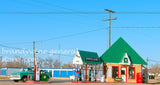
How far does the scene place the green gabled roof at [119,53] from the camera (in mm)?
37656

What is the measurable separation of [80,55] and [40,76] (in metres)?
5.84

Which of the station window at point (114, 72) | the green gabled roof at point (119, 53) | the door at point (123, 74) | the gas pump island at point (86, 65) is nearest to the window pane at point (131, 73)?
the door at point (123, 74)

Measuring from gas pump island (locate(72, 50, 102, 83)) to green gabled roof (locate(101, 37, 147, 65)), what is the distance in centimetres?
185

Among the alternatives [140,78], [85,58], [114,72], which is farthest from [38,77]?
[140,78]

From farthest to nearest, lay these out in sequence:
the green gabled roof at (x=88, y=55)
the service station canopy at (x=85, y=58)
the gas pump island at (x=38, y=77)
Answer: the green gabled roof at (x=88, y=55), the service station canopy at (x=85, y=58), the gas pump island at (x=38, y=77)

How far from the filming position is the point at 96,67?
37000 millimetres

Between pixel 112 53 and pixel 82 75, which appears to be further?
pixel 112 53

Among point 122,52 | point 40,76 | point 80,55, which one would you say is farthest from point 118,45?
point 40,76

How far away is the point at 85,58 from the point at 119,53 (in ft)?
22.6

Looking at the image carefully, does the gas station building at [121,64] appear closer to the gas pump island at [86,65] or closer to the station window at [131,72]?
the station window at [131,72]

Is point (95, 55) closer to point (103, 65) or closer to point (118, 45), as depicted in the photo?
point (103, 65)

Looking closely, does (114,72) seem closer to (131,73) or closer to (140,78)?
(131,73)

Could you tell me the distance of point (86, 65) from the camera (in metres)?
34.7

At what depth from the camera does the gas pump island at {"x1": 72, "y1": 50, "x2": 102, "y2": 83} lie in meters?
33.6
